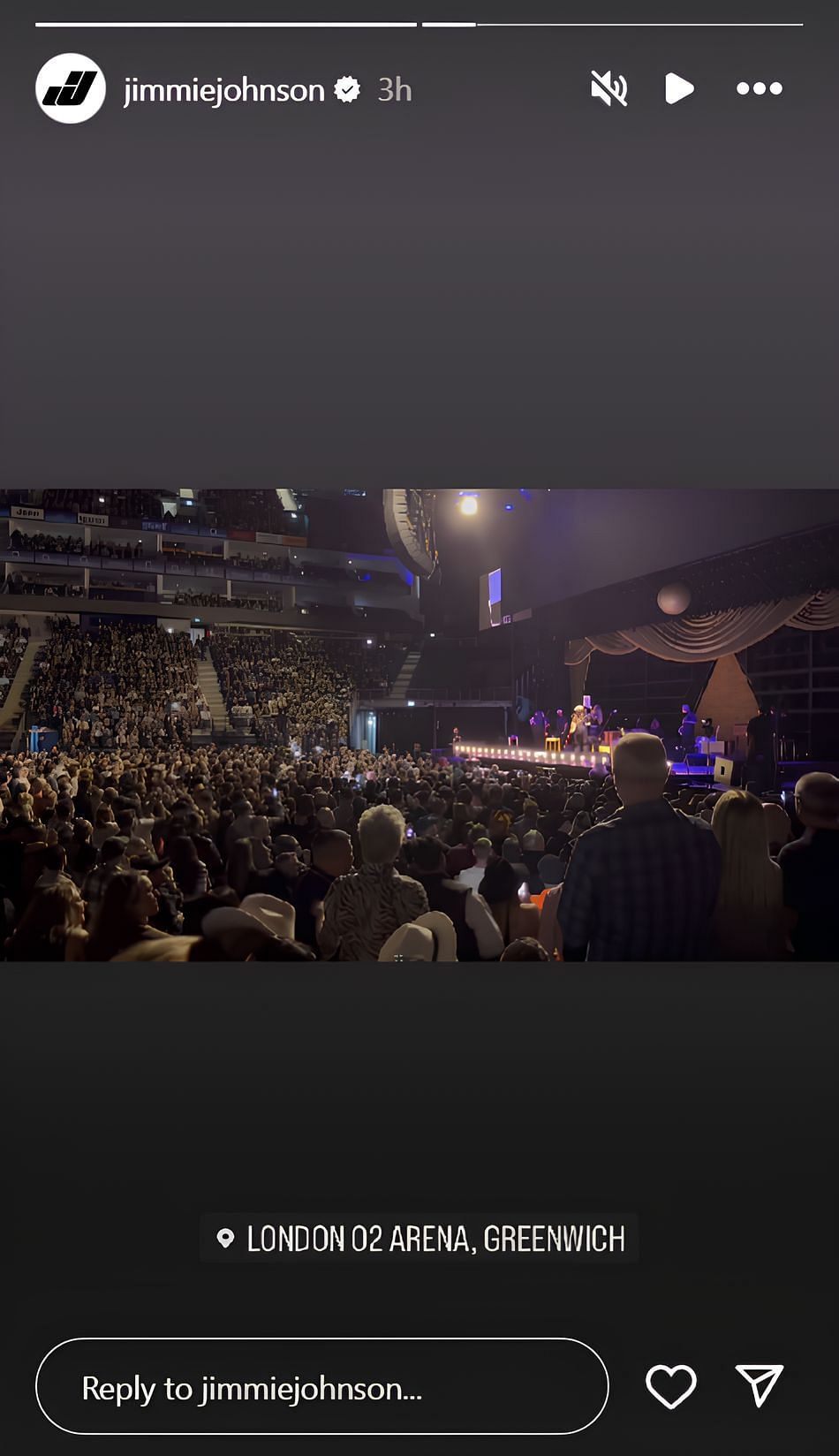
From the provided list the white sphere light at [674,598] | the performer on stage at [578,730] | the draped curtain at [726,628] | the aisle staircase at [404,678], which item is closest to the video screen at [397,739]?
the performer on stage at [578,730]

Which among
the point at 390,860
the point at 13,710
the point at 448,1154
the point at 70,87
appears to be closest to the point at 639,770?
the point at 390,860

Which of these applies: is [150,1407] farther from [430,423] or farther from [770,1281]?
[430,423]

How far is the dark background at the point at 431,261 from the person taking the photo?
2.91 m

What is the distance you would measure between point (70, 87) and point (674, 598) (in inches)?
124

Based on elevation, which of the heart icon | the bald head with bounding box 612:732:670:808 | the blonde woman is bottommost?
the heart icon

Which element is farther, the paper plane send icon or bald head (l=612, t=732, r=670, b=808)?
bald head (l=612, t=732, r=670, b=808)

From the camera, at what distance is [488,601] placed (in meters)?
3.87

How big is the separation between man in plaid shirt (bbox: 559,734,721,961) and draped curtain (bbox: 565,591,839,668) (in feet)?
4.07

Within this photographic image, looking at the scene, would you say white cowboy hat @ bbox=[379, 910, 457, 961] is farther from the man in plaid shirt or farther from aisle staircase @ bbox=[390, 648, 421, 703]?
aisle staircase @ bbox=[390, 648, 421, 703]

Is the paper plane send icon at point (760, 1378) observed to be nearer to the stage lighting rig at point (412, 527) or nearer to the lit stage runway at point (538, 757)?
the lit stage runway at point (538, 757)

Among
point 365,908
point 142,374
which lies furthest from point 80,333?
point 365,908

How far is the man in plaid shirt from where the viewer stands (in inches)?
108

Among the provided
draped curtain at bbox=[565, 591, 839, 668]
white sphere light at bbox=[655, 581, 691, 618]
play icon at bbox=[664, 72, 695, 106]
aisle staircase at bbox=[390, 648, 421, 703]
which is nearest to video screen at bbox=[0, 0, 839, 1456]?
play icon at bbox=[664, 72, 695, 106]

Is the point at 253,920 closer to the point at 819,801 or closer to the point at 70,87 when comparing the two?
the point at 819,801
